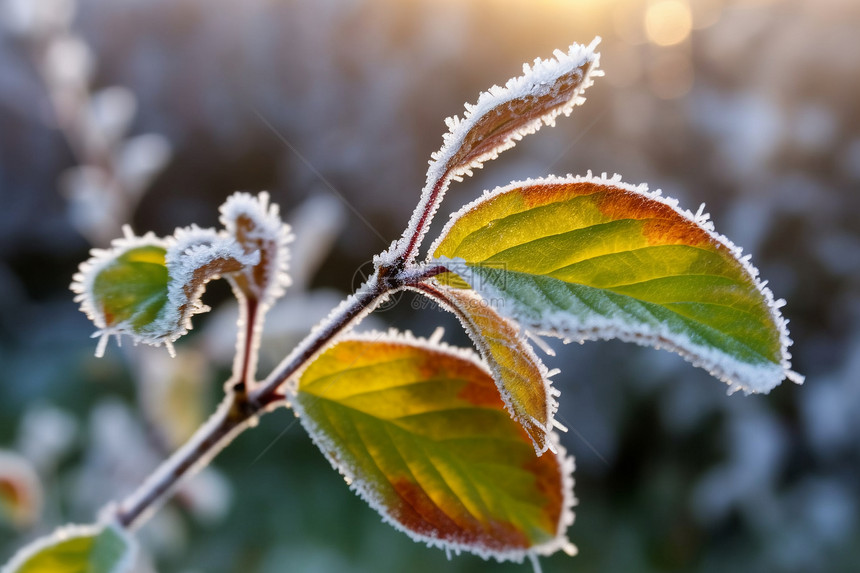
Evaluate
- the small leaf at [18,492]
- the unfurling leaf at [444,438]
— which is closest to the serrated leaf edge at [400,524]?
the unfurling leaf at [444,438]

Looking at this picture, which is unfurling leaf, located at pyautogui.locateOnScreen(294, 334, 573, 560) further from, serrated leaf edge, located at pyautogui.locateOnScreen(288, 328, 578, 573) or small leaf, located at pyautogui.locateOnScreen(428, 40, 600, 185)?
small leaf, located at pyautogui.locateOnScreen(428, 40, 600, 185)

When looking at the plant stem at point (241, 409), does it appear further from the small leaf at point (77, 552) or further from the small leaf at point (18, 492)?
the small leaf at point (18, 492)

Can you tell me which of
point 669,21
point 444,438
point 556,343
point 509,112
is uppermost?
point 669,21

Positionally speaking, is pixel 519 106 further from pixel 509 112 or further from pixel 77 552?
pixel 77 552

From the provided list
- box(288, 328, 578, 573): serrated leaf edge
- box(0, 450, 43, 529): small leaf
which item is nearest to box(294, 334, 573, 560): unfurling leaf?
box(288, 328, 578, 573): serrated leaf edge

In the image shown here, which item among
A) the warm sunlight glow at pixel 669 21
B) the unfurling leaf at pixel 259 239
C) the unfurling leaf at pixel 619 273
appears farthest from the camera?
the warm sunlight glow at pixel 669 21

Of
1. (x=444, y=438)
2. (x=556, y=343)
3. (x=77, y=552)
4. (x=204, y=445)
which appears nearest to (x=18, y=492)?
(x=77, y=552)
